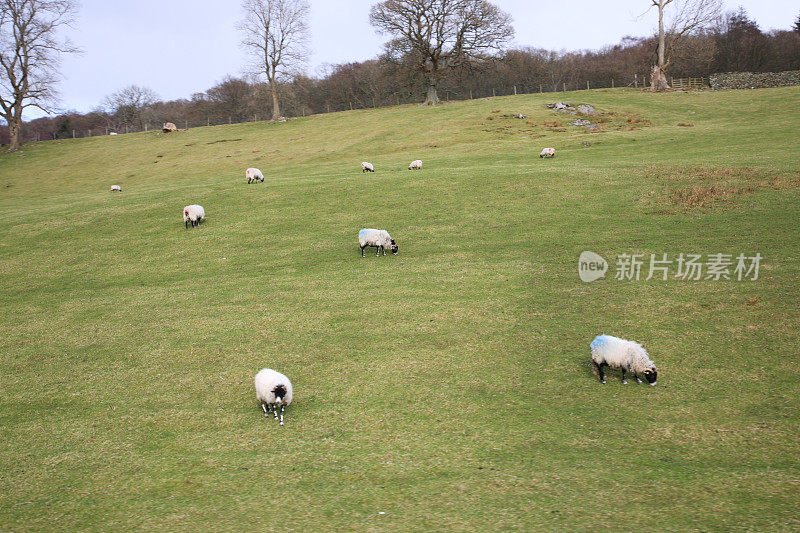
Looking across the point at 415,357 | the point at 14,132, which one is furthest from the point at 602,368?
the point at 14,132

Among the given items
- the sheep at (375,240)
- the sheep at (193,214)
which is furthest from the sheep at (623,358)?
the sheep at (193,214)

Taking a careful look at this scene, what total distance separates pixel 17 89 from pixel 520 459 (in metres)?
78.0

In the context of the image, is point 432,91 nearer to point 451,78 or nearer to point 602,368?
point 451,78

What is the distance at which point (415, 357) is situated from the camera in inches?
460

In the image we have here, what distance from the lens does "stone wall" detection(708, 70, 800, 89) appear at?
67.1m

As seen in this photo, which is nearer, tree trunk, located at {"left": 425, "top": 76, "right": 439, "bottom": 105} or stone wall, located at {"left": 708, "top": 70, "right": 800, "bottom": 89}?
stone wall, located at {"left": 708, "top": 70, "right": 800, "bottom": 89}

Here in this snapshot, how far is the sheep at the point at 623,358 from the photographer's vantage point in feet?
32.7

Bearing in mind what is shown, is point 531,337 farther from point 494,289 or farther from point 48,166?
point 48,166

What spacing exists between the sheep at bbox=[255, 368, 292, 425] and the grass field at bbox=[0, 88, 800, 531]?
360 millimetres

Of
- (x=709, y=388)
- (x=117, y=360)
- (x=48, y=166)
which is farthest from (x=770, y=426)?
(x=48, y=166)

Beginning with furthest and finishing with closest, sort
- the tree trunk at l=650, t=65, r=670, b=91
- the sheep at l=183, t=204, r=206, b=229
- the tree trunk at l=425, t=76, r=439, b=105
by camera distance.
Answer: the tree trunk at l=425, t=76, r=439, b=105 < the tree trunk at l=650, t=65, r=670, b=91 < the sheep at l=183, t=204, r=206, b=229

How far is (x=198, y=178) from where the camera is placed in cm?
4272

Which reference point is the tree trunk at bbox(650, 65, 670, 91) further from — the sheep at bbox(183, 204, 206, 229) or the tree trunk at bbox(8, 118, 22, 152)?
the tree trunk at bbox(8, 118, 22, 152)

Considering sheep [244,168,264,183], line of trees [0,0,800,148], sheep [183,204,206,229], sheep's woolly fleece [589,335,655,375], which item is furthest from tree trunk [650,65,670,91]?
sheep's woolly fleece [589,335,655,375]
